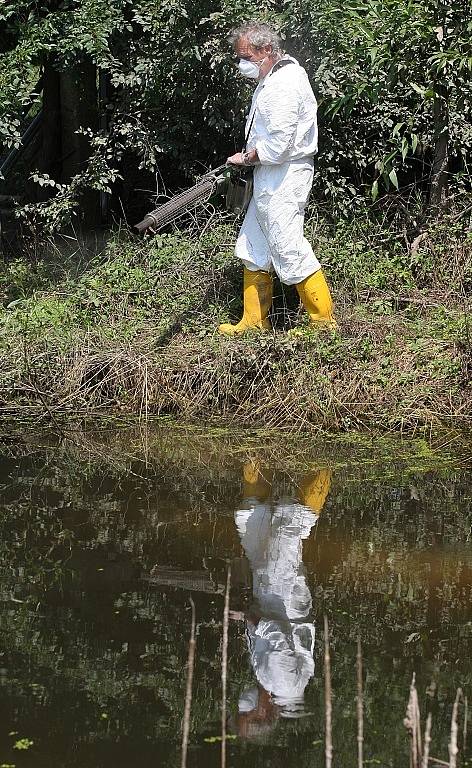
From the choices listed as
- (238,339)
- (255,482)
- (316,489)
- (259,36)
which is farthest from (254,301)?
(316,489)

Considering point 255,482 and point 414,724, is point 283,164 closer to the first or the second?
point 255,482

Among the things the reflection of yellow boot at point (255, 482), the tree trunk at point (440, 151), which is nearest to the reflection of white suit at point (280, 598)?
the reflection of yellow boot at point (255, 482)

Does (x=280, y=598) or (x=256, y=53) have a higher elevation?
(x=256, y=53)

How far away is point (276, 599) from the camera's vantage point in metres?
4.78

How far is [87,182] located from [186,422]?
9.76 feet

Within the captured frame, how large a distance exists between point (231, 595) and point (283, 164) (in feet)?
12.4

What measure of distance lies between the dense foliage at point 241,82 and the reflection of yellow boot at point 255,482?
293 centimetres

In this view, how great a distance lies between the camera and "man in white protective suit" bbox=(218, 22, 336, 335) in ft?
25.2

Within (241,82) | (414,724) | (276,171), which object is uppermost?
(241,82)

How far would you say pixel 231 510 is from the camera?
595 cm

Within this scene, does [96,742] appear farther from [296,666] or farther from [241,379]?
[241,379]

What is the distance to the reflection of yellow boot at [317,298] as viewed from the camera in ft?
26.0

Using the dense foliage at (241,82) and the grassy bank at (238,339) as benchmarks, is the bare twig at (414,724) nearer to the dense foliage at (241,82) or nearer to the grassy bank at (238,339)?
the grassy bank at (238,339)

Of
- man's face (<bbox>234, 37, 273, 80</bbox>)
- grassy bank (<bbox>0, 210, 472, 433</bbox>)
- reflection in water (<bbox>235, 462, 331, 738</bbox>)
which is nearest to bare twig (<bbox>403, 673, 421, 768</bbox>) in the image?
reflection in water (<bbox>235, 462, 331, 738</bbox>)
